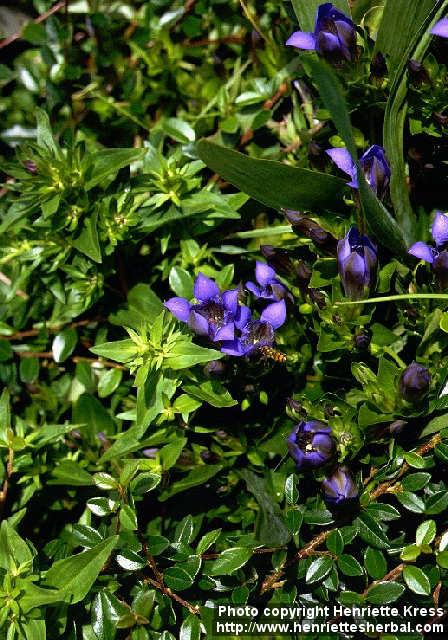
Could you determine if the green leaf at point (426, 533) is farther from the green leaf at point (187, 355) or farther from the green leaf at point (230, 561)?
the green leaf at point (187, 355)

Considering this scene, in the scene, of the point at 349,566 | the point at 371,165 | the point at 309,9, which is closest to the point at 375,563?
the point at 349,566

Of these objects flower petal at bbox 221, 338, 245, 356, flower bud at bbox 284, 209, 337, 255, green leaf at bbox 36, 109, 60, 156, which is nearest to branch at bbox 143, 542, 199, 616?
flower petal at bbox 221, 338, 245, 356

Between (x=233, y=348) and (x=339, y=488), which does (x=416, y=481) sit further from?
(x=233, y=348)

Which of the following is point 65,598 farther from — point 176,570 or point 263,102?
point 263,102

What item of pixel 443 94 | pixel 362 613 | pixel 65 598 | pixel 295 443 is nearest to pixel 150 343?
pixel 295 443

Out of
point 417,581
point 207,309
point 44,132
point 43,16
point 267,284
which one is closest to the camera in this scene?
point 417,581

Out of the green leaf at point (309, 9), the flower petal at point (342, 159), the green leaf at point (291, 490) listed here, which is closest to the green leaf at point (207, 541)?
the green leaf at point (291, 490)
